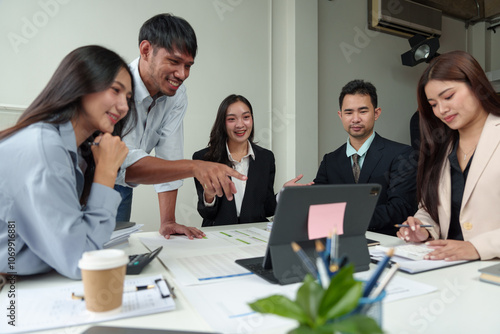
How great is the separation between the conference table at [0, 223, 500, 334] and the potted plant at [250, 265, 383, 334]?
0.22m

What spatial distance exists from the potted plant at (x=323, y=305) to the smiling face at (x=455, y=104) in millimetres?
1206

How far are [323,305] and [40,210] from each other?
0.69 m

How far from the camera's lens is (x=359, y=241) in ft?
3.07

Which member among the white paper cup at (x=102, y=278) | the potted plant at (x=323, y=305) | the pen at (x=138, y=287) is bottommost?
the pen at (x=138, y=287)

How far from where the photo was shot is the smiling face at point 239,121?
2.33 m

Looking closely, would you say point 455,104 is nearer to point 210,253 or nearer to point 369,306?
point 210,253

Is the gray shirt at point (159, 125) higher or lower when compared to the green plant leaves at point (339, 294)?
higher

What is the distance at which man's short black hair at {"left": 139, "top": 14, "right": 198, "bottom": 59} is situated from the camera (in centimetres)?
156

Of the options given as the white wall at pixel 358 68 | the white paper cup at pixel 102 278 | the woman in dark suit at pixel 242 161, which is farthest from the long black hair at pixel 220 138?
the white paper cup at pixel 102 278

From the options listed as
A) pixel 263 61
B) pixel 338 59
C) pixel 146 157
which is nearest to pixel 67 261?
pixel 146 157

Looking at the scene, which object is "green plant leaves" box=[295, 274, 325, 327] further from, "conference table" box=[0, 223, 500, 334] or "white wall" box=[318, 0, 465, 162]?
"white wall" box=[318, 0, 465, 162]

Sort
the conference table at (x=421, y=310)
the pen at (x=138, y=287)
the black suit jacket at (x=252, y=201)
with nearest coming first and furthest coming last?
the conference table at (x=421, y=310) → the pen at (x=138, y=287) → the black suit jacket at (x=252, y=201)

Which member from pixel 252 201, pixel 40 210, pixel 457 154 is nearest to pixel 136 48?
pixel 252 201

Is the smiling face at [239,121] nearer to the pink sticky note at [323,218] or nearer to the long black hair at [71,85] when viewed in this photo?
the long black hair at [71,85]
